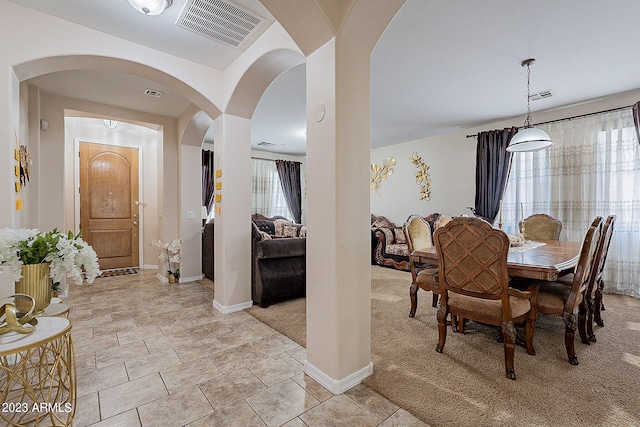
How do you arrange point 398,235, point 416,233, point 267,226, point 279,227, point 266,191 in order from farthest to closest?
1. point 266,191
2. point 279,227
3. point 267,226
4. point 398,235
5. point 416,233

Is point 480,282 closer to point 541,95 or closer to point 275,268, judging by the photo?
point 275,268

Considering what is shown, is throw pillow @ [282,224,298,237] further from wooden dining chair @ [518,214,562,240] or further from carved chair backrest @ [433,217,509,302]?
carved chair backrest @ [433,217,509,302]

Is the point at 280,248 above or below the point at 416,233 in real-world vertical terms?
below

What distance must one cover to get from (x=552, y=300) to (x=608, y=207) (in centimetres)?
301

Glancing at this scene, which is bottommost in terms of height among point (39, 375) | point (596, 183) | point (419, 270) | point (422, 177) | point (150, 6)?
point (39, 375)

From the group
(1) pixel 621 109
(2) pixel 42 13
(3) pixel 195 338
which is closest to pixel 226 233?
(3) pixel 195 338

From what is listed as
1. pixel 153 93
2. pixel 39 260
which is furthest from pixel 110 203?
pixel 39 260

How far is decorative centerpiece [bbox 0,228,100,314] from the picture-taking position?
1.41 m

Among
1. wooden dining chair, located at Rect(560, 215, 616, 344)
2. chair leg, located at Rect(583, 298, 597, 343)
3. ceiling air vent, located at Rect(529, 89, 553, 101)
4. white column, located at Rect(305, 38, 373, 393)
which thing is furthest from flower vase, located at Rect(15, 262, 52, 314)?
ceiling air vent, located at Rect(529, 89, 553, 101)

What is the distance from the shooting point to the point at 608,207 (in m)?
3.92

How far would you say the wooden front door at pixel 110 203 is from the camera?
5.18 metres

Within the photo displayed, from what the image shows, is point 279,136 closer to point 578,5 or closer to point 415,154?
point 415,154

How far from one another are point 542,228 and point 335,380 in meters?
3.66

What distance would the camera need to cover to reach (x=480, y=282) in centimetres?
195
